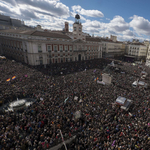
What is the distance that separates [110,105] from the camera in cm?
1559

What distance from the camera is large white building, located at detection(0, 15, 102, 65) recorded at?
33.7 metres

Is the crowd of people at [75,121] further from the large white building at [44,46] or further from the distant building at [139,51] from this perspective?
the distant building at [139,51]

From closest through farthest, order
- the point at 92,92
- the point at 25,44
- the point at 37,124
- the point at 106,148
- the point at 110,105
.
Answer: the point at 106,148
the point at 37,124
the point at 110,105
the point at 92,92
the point at 25,44

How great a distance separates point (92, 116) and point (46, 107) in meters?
6.21

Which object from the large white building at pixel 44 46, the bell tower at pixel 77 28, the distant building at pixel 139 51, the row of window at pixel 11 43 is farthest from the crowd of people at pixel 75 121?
the distant building at pixel 139 51

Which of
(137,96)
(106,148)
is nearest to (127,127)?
(106,148)

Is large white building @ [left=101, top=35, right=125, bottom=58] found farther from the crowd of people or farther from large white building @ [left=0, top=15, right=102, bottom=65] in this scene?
the crowd of people

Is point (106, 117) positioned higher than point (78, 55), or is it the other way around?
point (78, 55)

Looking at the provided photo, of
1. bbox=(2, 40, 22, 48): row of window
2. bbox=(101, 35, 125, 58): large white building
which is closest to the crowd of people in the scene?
bbox=(2, 40, 22, 48): row of window

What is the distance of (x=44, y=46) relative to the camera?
35.6 metres

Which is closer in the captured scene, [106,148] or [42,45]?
[106,148]

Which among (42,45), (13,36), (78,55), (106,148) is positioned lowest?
(106,148)

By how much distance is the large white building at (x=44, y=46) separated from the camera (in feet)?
110

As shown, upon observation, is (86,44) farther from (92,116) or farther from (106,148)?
(106,148)
